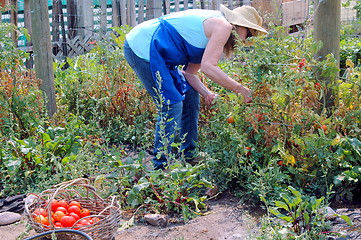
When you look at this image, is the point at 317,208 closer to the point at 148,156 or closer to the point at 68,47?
the point at 148,156

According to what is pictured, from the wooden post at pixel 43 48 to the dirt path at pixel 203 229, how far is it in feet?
5.82

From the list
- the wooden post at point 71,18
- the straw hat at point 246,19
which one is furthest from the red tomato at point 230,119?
the wooden post at point 71,18

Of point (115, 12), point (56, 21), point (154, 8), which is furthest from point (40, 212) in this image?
point (56, 21)

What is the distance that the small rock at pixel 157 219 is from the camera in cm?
327

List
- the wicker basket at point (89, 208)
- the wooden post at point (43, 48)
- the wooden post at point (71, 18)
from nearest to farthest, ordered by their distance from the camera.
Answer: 1. the wicker basket at point (89, 208)
2. the wooden post at point (43, 48)
3. the wooden post at point (71, 18)

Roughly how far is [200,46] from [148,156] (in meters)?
1.32

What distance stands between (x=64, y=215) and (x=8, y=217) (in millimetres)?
736

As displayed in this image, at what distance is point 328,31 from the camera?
147 inches

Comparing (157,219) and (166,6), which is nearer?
(157,219)

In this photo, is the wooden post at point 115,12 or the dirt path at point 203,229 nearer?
the dirt path at point 203,229

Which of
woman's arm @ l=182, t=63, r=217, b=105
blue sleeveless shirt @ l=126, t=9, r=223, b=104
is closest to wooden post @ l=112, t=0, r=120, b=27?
woman's arm @ l=182, t=63, r=217, b=105

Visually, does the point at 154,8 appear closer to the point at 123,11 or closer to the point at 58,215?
the point at 123,11

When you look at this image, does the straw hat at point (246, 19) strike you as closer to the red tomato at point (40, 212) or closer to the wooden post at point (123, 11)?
the red tomato at point (40, 212)

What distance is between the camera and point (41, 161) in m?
3.97
